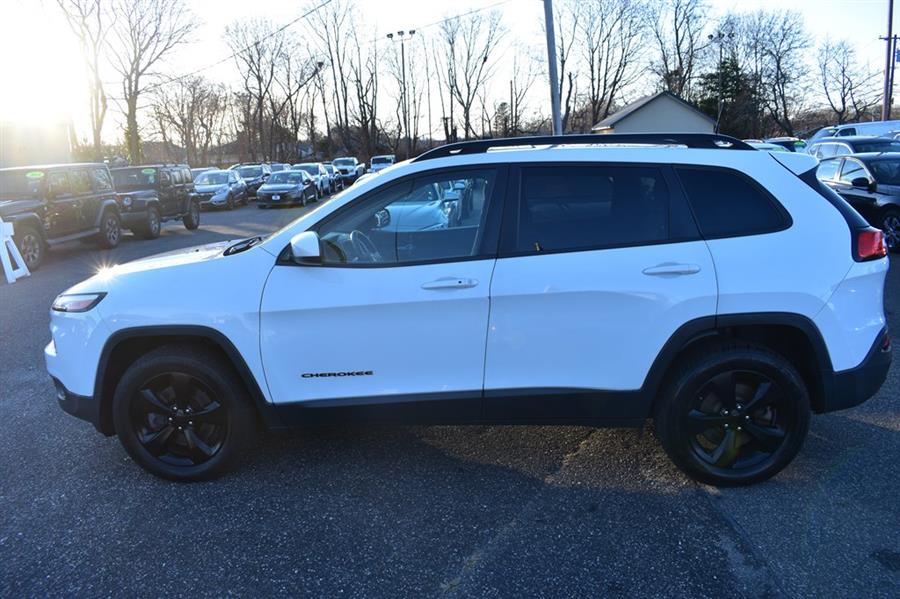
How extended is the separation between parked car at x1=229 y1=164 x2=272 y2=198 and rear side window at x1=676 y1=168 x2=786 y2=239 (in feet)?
91.3

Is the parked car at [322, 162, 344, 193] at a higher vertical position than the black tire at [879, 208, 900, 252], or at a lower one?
higher

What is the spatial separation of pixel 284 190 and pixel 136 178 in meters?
8.07

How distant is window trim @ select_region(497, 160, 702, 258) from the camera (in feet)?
9.89

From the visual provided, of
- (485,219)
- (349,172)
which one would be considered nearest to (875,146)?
(485,219)

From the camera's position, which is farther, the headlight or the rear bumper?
the headlight

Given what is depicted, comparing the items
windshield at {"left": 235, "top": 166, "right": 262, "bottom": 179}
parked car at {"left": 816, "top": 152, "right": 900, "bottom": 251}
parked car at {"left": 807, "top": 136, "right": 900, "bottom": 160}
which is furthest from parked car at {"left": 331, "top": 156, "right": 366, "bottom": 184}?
parked car at {"left": 816, "top": 152, "right": 900, "bottom": 251}

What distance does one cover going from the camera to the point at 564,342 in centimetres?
303

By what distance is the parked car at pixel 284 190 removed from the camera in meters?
24.5

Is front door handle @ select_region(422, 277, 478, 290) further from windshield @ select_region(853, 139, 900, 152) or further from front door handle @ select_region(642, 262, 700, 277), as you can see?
windshield @ select_region(853, 139, 900, 152)

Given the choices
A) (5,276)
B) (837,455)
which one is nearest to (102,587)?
(837,455)

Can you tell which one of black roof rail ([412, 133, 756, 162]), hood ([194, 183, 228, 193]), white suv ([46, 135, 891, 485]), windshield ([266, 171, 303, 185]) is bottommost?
white suv ([46, 135, 891, 485])

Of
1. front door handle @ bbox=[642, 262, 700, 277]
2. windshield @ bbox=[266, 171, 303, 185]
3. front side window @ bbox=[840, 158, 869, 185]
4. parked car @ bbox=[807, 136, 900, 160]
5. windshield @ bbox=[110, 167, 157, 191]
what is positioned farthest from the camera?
windshield @ bbox=[266, 171, 303, 185]

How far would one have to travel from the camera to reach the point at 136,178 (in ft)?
55.0

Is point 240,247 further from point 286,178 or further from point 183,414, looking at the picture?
point 286,178
